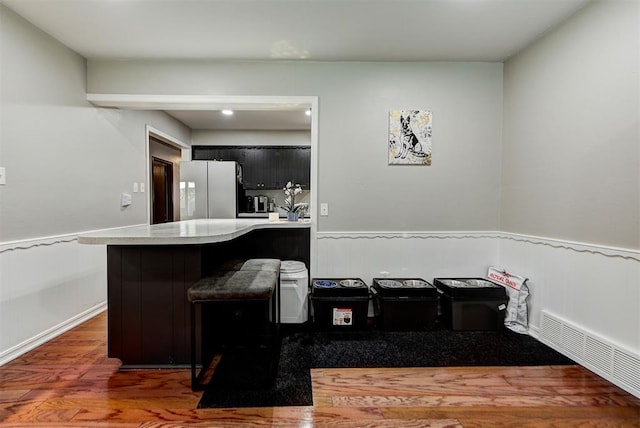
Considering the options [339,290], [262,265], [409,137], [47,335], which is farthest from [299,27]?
[47,335]

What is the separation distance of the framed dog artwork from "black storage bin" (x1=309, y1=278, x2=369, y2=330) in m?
1.33

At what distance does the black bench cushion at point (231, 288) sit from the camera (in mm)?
1618

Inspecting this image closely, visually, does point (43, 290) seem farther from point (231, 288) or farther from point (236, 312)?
point (231, 288)

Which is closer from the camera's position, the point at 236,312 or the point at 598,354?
the point at 598,354

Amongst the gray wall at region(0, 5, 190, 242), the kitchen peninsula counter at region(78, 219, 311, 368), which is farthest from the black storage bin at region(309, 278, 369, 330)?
the gray wall at region(0, 5, 190, 242)

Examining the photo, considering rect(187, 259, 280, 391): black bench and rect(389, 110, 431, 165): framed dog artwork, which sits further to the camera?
rect(389, 110, 431, 165): framed dog artwork

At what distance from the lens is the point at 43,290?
93.8 inches

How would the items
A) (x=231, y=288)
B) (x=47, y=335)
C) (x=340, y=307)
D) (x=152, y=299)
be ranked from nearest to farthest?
(x=231, y=288) → (x=152, y=299) → (x=47, y=335) → (x=340, y=307)

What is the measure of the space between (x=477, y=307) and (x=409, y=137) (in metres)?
1.69

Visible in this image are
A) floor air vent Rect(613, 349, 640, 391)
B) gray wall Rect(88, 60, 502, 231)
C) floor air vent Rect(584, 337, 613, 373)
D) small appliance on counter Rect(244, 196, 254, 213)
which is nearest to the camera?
floor air vent Rect(613, 349, 640, 391)

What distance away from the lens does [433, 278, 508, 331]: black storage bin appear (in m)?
2.60

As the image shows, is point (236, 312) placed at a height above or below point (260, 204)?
below

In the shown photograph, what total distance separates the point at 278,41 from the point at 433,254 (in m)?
2.45

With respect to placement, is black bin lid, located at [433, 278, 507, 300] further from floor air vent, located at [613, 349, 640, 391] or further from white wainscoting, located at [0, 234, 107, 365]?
white wainscoting, located at [0, 234, 107, 365]
